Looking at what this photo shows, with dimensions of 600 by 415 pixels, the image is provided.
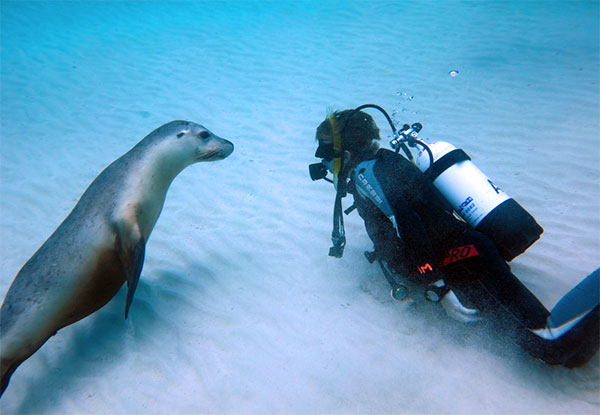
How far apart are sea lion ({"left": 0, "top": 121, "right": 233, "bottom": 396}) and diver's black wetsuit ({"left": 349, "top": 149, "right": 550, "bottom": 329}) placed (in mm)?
2017

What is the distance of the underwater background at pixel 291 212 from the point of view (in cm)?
270

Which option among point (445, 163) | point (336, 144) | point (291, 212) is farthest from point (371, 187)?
point (291, 212)

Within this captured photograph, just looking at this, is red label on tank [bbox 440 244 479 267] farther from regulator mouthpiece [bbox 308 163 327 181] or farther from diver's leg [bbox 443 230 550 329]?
regulator mouthpiece [bbox 308 163 327 181]

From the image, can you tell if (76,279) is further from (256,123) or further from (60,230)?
(256,123)

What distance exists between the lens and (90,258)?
2758 mm

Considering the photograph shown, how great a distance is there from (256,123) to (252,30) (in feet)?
30.8

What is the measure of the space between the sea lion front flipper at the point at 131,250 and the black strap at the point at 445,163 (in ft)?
8.20

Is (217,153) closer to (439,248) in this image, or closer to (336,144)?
(336,144)

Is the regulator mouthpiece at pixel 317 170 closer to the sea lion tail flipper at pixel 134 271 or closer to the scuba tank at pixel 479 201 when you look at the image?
the scuba tank at pixel 479 201

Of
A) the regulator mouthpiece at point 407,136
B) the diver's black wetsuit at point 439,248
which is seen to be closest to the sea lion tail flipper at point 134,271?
the diver's black wetsuit at point 439,248

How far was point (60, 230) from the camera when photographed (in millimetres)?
2955

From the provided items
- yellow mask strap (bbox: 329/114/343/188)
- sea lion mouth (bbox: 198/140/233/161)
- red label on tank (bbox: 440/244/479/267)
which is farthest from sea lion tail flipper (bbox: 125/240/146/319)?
red label on tank (bbox: 440/244/479/267)

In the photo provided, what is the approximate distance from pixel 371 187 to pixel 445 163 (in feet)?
2.40

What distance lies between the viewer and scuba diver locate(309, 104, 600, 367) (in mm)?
2357
